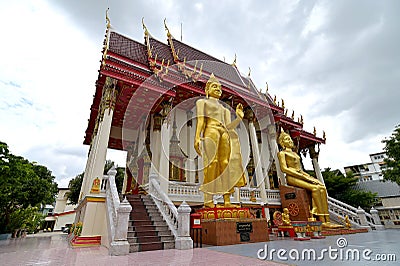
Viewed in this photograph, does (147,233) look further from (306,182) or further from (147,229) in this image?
(306,182)

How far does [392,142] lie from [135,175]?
12.7 meters

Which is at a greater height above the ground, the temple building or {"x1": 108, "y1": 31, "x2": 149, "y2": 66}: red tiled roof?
{"x1": 108, "y1": 31, "x2": 149, "y2": 66}: red tiled roof

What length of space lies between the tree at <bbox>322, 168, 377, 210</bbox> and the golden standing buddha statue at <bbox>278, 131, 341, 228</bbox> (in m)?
8.73

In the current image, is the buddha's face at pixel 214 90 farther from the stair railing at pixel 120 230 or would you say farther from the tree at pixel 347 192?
the tree at pixel 347 192

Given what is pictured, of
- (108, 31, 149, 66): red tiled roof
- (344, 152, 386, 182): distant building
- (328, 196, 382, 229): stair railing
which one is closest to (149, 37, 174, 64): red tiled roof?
(108, 31, 149, 66): red tiled roof

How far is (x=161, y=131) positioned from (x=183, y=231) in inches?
183

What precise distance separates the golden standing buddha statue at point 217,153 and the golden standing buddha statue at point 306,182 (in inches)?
139

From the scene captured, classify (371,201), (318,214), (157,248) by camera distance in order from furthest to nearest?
1. (371,201)
2. (318,214)
3. (157,248)

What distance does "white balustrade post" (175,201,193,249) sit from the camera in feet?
15.6

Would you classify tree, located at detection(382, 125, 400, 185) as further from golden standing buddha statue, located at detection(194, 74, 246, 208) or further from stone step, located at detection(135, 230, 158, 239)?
stone step, located at detection(135, 230, 158, 239)

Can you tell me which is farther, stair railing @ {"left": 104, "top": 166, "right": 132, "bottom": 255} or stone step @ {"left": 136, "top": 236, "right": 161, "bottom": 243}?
stone step @ {"left": 136, "top": 236, "right": 161, "bottom": 243}

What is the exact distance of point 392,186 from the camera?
55.6ft

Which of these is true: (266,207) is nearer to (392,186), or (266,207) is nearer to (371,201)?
(371,201)

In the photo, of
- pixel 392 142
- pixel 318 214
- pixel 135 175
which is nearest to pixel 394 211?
pixel 392 142
